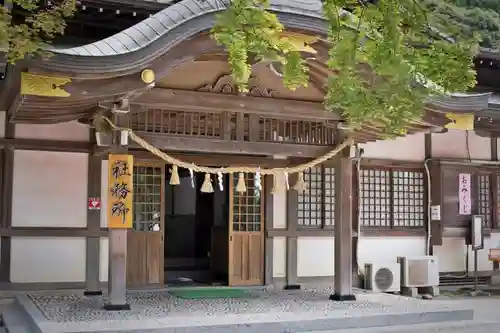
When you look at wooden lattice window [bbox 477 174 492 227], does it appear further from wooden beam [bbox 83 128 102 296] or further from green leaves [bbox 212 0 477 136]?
green leaves [bbox 212 0 477 136]

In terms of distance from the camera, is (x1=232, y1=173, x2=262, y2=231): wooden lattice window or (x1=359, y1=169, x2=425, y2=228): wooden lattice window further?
(x1=359, y1=169, x2=425, y2=228): wooden lattice window

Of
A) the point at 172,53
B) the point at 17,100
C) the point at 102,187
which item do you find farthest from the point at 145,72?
the point at 102,187

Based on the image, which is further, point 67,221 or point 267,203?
point 267,203

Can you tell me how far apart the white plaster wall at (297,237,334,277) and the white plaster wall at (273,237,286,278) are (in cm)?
31

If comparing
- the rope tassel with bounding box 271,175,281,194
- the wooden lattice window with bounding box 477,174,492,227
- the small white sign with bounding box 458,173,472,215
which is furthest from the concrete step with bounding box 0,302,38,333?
the wooden lattice window with bounding box 477,174,492,227

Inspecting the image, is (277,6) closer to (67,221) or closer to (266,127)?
(266,127)

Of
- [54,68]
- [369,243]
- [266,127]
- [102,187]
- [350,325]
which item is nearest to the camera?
[54,68]

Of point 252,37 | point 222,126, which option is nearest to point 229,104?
point 222,126

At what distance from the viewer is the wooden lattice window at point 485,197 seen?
13922 millimetres

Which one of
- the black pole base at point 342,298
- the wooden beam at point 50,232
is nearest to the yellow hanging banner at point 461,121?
the black pole base at point 342,298

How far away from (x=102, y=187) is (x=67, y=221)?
0.80m

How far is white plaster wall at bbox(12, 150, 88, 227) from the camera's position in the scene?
10438 mm

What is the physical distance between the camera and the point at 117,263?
29.3ft

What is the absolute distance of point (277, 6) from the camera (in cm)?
843
